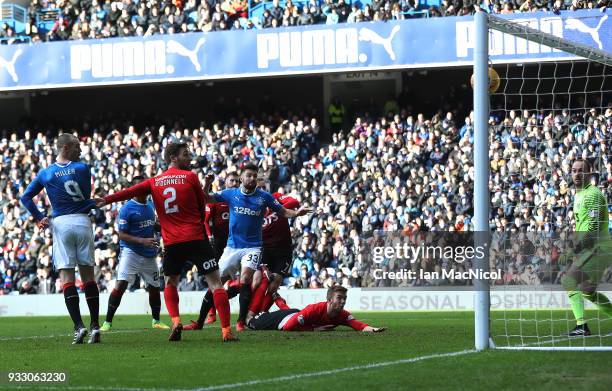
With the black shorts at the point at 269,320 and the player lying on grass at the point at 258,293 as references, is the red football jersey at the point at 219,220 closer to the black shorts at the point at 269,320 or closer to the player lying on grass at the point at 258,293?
the player lying on grass at the point at 258,293

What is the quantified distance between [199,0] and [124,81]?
3439mm

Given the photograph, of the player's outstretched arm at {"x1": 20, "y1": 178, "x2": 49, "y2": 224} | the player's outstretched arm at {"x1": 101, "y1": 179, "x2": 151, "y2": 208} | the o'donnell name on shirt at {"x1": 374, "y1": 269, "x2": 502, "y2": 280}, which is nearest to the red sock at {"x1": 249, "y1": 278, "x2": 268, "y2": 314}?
the player's outstretched arm at {"x1": 101, "y1": 179, "x2": 151, "y2": 208}

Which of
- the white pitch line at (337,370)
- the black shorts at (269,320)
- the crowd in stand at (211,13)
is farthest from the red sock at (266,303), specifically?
the crowd in stand at (211,13)

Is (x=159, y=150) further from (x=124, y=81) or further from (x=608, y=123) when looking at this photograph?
(x=608, y=123)

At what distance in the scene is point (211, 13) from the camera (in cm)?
3275

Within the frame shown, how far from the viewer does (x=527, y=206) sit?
56.7 feet

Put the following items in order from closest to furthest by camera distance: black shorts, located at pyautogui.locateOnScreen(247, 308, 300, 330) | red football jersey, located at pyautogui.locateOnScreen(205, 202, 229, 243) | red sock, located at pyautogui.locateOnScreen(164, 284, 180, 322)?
red sock, located at pyautogui.locateOnScreen(164, 284, 180, 322) → black shorts, located at pyautogui.locateOnScreen(247, 308, 300, 330) → red football jersey, located at pyautogui.locateOnScreen(205, 202, 229, 243)

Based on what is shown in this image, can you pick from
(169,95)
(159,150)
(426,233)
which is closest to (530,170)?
(426,233)

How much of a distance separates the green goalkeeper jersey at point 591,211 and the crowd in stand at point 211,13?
15.9m

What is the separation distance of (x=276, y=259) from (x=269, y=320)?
1990 millimetres

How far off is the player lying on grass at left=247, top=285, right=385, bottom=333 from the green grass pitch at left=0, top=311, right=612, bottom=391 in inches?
6.9

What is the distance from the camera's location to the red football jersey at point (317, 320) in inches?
523

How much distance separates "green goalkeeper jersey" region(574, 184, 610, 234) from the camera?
41.4 ft

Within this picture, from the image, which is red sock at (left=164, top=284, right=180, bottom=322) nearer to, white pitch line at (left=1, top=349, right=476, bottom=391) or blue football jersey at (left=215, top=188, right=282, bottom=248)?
blue football jersey at (left=215, top=188, right=282, bottom=248)
